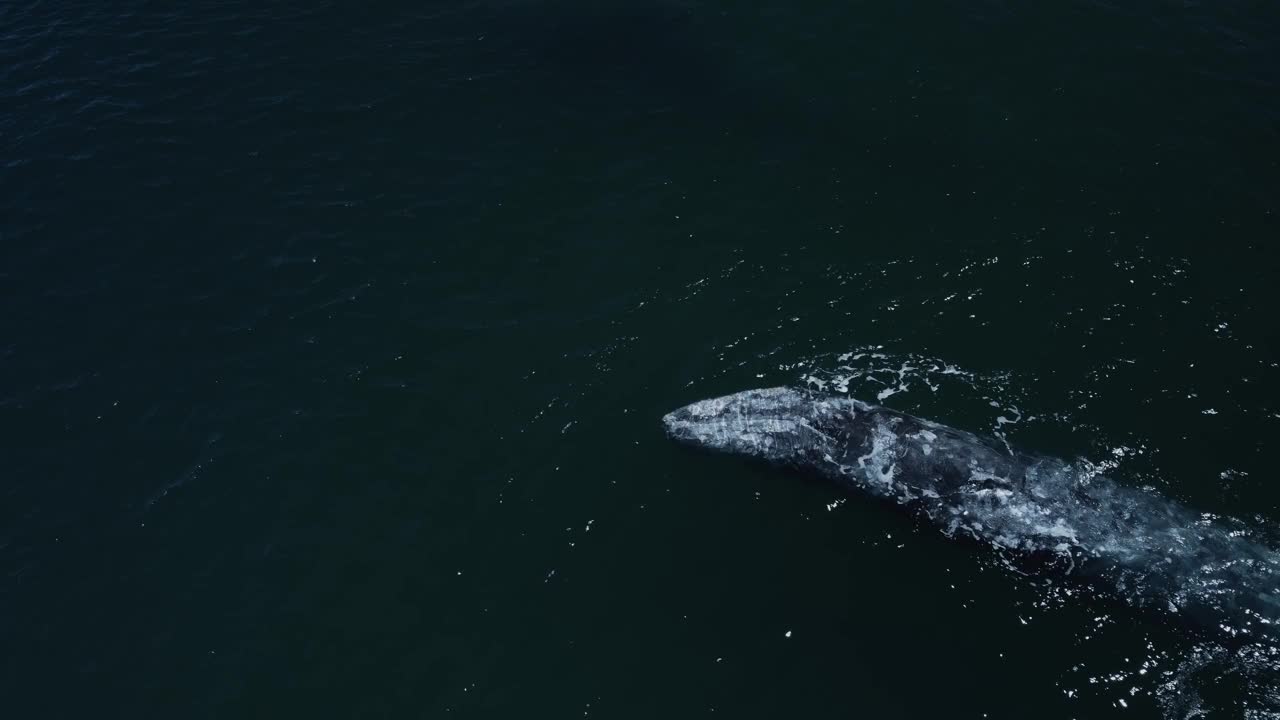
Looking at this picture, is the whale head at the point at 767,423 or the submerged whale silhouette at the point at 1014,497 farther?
the whale head at the point at 767,423

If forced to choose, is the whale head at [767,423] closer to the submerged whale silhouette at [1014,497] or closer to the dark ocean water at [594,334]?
the submerged whale silhouette at [1014,497]

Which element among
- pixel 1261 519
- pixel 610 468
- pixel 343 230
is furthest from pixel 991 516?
pixel 343 230

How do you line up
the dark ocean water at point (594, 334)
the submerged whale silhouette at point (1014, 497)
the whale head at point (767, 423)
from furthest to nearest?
the whale head at point (767, 423) → the dark ocean water at point (594, 334) → the submerged whale silhouette at point (1014, 497)

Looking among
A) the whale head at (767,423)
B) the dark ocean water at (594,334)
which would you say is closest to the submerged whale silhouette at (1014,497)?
the whale head at (767,423)

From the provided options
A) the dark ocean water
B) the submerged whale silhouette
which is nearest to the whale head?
the submerged whale silhouette

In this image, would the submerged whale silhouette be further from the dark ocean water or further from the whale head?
the dark ocean water
